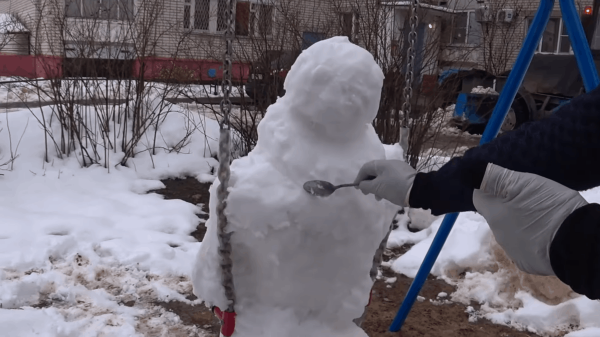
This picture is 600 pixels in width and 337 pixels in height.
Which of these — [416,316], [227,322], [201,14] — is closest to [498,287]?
[416,316]

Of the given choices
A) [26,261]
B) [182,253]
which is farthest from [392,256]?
[26,261]

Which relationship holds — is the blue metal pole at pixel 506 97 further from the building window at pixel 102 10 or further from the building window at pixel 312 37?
the building window at pixel 102 10

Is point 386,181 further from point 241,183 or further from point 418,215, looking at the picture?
point 418,215

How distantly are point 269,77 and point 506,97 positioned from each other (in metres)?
2.98

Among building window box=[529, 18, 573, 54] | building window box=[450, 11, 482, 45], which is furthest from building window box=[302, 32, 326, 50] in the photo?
building window box=[529, 18, 573, 54]

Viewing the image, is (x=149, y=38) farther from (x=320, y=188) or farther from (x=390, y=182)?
(x=390, y=182)

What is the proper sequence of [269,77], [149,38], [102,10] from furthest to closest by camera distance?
[102,10] → [149,38] → [269,77]

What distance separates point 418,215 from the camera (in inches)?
193

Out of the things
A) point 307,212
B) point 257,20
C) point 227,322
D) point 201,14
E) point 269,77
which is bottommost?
point 227,322

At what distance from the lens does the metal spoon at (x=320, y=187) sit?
5.73ft

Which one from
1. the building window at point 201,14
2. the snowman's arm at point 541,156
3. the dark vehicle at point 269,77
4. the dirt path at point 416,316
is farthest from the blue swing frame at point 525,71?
the building window at point 201,14

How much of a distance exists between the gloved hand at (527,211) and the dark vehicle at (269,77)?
14.0 ft

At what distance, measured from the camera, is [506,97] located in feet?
9.68

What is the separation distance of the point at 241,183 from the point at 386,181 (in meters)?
0.46
